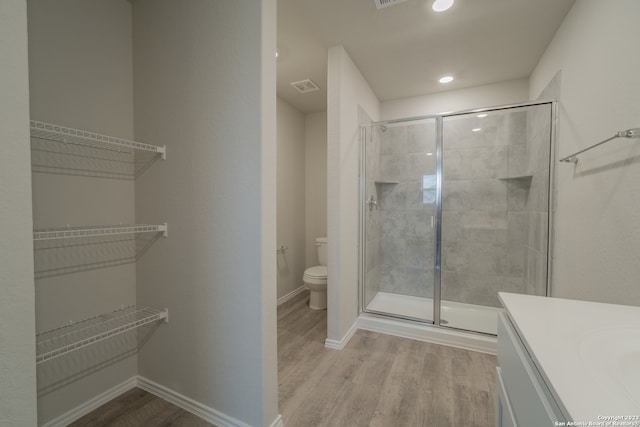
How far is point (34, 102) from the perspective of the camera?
4.19 feet

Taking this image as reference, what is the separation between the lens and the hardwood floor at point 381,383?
1.48 metres

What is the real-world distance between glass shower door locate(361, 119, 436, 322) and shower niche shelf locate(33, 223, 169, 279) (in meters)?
1.94

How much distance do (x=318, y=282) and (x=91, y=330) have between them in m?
1.91

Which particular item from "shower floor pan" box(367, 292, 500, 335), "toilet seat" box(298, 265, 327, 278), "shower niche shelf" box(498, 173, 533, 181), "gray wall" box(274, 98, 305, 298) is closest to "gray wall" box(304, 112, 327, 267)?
"gray wall" box(274, 98, 305, 298)

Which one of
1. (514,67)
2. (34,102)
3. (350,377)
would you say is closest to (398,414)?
(350,377)

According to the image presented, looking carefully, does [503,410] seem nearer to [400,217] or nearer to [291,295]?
[400,217]

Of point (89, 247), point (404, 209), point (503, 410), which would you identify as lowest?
point (503, 410)

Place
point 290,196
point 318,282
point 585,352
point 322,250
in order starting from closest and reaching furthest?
point 585,352, point 318,282, point 322,250, point 290,196

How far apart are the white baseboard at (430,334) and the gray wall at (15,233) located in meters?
2.29

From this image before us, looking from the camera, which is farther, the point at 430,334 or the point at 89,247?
the point at 430,334

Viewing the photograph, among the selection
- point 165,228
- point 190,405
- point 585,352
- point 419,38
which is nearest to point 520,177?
point 419,38

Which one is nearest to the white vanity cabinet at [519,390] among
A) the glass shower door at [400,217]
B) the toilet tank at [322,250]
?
the glass shower door at [400,217]

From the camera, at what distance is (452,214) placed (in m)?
2.94

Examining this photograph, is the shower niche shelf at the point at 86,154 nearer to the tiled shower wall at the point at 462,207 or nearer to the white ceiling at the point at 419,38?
the white ceiling at the point at 419,38
